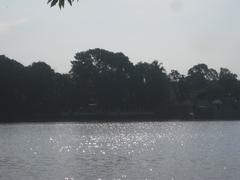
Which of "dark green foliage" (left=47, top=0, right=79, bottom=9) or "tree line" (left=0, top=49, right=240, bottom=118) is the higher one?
"tree line" (left=0, top=49, right=240, bottom=118)

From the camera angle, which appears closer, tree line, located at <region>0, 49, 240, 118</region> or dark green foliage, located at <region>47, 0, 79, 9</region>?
dark green foliage, located at <region>47, 0, 79, 9</region>

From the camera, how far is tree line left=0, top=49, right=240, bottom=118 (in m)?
106

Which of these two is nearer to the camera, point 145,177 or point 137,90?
point 145,177

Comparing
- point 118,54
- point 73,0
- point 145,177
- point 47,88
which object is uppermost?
point 118,54

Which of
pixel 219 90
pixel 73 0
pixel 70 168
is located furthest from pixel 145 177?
pixel 219 90

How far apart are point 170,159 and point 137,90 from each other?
85.0m

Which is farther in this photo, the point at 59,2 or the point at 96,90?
the point at 96,90

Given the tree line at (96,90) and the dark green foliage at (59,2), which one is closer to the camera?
the dark green foliage at (59,2)

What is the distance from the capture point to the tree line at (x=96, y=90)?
348 ft

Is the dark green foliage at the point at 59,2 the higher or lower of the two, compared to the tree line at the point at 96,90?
lower

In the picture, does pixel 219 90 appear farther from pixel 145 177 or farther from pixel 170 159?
pixel 145 177

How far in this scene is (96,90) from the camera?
120m

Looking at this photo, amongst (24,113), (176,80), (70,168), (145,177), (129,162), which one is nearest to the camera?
(145,177)

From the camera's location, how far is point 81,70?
12275 cm
